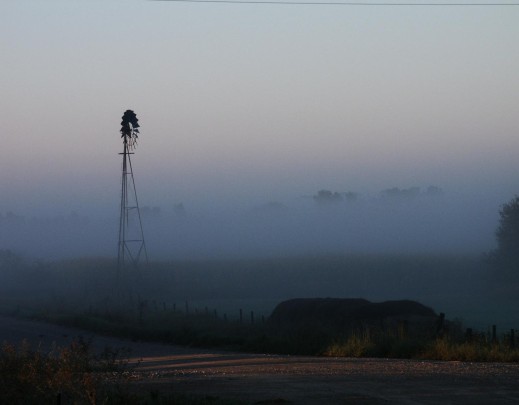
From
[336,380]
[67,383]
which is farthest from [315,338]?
[67,383]

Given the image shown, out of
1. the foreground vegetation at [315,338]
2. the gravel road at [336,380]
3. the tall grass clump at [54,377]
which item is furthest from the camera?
the foreground vegetation at [315,338]

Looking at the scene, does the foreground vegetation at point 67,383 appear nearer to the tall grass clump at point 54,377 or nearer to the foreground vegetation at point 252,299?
the tall grass clump at point 54,377

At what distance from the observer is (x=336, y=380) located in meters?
20.9

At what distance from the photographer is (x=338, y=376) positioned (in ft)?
71.3

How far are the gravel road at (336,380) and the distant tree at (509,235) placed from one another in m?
81.6

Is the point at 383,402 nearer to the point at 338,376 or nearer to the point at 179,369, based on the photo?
the point at 338,376

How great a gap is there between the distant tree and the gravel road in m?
81.6

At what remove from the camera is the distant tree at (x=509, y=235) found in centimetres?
10594

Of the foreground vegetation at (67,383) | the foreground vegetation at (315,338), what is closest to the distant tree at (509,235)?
the foreground vegetation at (315,338)

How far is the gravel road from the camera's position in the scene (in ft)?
59.5

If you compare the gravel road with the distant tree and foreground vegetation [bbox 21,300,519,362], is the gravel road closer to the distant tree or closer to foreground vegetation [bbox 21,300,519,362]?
foreground vegetation [bbox 21,300,519,362]

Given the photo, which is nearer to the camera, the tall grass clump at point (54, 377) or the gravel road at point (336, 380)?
the tall grass clump at point (54, 377)

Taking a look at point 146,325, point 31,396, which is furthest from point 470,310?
point 31,396

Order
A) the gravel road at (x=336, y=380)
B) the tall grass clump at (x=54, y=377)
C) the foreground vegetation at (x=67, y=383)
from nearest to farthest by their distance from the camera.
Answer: the tall grass clump at (x=54, y=377) < the foreground vegetation at (x=67, y=383) < the gravel road at (x=336, y=380)
